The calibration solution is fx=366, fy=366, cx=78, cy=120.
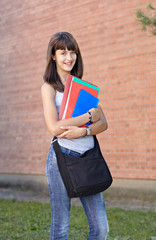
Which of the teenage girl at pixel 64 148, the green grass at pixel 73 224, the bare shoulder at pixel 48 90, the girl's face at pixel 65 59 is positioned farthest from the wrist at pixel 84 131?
the green grass at pixel 73 224

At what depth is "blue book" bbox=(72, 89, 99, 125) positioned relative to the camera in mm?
2578

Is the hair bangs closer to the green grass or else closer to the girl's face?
the girl's face

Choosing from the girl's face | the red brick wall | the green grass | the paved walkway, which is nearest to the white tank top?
the girl's face

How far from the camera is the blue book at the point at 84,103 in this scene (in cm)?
258

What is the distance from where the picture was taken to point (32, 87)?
9930 mm

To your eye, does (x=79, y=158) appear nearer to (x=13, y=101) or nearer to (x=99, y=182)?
(x=99, y=182)

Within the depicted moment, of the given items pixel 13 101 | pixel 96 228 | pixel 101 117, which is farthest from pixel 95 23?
pixel 96 228

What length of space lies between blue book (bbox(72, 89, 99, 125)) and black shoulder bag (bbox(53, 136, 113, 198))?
295 mm

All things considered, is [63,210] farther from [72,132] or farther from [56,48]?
[56,48]

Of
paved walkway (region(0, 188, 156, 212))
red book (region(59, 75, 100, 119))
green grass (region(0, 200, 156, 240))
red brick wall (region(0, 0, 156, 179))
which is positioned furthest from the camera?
red brick wall (region(0, 0, 156, 179))

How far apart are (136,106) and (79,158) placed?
206 inches

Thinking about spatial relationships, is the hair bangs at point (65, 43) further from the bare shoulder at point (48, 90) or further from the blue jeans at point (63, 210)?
the blue jeans at point (63, 210)

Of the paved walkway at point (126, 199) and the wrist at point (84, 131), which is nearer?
the wrist at point (84, 131)

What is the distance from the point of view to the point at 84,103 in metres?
2.62
